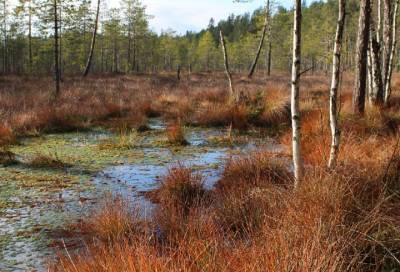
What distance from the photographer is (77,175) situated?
6.24 meters

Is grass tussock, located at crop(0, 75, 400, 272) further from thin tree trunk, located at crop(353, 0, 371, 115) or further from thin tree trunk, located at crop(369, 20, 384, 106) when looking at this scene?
thin tree trunk, located at crop(369, 20, 384, 106)

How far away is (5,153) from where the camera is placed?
7.13 meters

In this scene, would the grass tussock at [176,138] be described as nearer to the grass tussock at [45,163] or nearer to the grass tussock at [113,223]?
the grass tussock at [45,163]

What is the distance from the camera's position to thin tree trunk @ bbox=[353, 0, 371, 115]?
29.2ft

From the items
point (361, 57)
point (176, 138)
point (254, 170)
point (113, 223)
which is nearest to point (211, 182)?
point (254, 170)

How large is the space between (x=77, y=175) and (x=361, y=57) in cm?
645

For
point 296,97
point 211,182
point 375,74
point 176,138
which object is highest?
point 375,74

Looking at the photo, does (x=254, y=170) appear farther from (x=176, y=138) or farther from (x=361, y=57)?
(x=361, y=57)

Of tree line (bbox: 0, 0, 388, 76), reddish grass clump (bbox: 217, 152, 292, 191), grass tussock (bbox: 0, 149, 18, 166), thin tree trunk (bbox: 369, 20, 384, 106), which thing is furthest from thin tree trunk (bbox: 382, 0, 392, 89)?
tree line (bbox: 0, 0, 388, 76)

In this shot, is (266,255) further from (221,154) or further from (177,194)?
(221,154)

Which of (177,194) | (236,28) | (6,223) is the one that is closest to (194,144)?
(177,194)

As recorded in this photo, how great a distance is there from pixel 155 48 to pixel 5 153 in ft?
174

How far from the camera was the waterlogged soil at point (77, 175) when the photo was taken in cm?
400

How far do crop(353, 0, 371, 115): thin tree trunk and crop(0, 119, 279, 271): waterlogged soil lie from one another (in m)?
2.23
